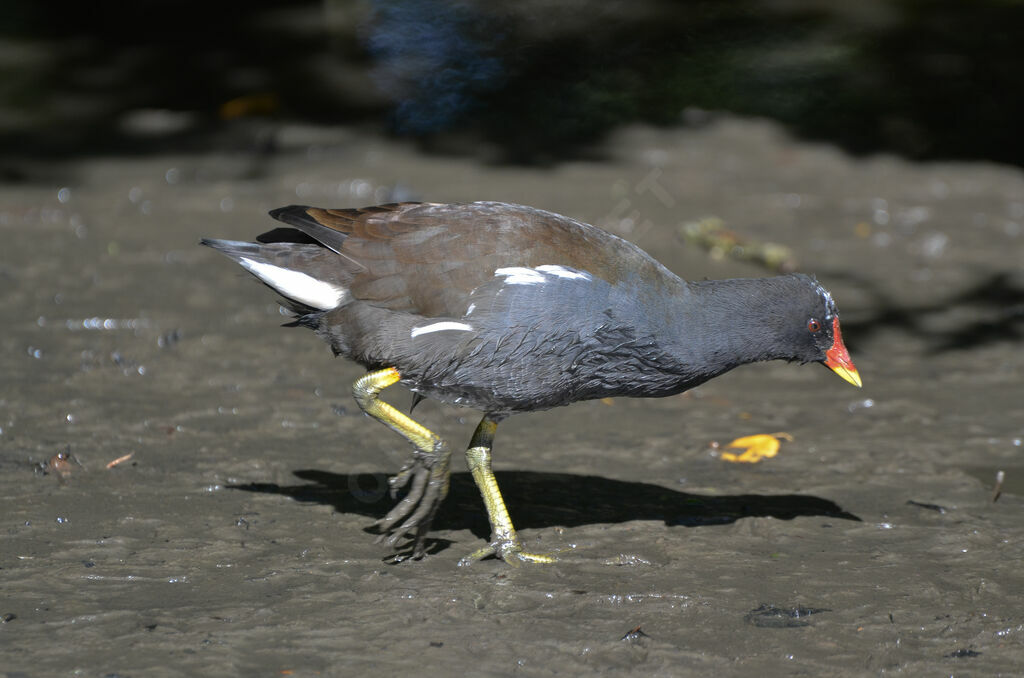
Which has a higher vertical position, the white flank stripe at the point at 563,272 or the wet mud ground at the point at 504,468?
the white flank stripe at the point at 563,272

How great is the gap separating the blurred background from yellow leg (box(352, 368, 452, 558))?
4484 millimetres

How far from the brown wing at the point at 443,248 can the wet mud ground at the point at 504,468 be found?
91cm

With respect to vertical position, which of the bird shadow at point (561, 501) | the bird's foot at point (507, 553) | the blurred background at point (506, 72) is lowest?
the bird shadow at point (561, 501)

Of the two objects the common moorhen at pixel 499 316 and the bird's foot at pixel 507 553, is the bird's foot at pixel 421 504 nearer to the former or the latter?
the common moorhen at pixel 499 316

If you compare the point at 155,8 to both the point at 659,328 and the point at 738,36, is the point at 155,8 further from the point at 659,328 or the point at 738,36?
the point at 659,328

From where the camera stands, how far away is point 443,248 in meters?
4.13

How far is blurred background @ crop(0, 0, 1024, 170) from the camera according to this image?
8.64 m

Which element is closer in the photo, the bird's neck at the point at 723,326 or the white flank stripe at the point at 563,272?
the white flank stripe at the point at 563,272

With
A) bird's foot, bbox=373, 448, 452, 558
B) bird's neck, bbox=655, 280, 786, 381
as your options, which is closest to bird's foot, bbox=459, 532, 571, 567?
bird's foot, bbox=373, 448, 452, 558

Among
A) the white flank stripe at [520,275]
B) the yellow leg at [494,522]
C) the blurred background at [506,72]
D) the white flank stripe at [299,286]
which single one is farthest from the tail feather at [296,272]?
the blurred background at [506,72]

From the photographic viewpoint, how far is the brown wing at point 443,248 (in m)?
4.07

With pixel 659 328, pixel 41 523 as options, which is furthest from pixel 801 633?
pixel 41 523

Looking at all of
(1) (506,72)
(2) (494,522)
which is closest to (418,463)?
(2) (494,522)

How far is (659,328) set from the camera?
4.11m
